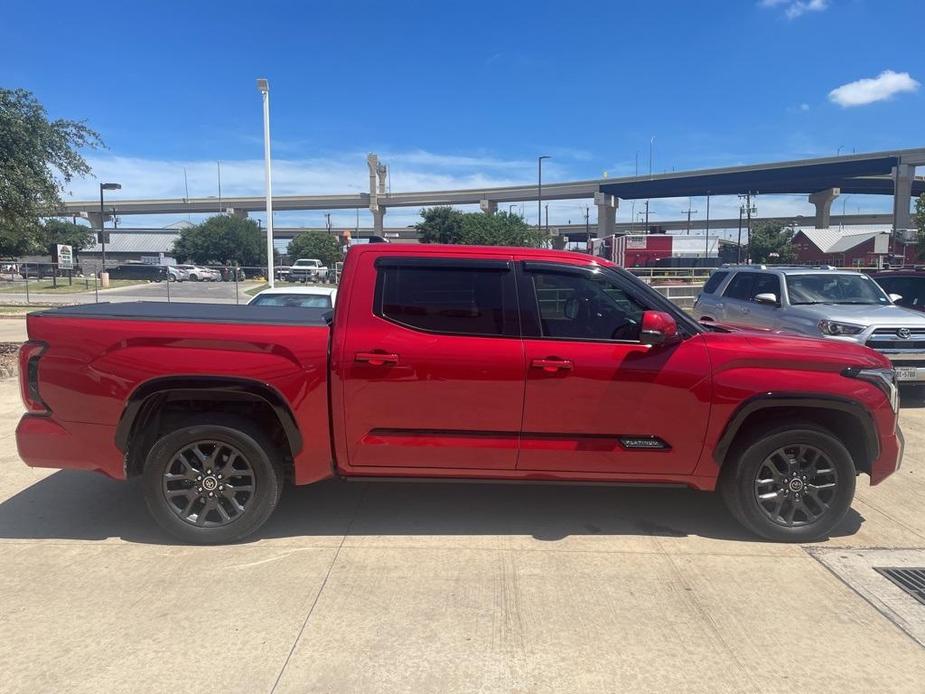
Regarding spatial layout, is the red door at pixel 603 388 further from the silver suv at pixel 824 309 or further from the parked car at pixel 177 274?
the parked car at pixel 177 274

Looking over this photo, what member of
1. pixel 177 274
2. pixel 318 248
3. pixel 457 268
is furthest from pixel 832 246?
pixel 457 268

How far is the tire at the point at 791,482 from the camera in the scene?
4.45 metres

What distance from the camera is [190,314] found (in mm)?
4727

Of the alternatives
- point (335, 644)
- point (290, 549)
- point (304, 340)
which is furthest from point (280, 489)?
point (335, 644)

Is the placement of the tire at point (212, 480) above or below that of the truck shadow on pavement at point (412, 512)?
above

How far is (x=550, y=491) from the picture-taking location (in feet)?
18.4

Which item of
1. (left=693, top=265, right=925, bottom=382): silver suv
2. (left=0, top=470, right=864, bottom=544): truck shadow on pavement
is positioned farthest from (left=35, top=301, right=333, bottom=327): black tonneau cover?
(left=693, top=265, right=925, bottom=382): silver suv

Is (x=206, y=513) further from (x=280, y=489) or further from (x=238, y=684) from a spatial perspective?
(x=238, y=684)

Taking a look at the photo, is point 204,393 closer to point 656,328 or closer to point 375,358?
point 375,358

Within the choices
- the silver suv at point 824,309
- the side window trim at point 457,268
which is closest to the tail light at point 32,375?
the side window trim at point 457,268

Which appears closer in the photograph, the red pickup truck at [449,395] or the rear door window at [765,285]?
the red pickup truck at [449,395]

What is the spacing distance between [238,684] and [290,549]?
1.42 m

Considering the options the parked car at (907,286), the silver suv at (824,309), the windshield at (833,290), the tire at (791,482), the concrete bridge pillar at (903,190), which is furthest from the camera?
the concrete bridge pillar at (903,190)

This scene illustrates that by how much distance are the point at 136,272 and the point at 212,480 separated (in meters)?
67.5
